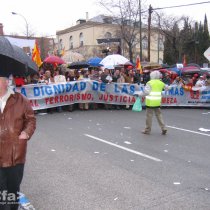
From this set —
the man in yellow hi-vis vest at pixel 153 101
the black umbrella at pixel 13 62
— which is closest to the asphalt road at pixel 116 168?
the man in yellow hi-vis vest at pixel 153 101

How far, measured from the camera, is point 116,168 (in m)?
6.71

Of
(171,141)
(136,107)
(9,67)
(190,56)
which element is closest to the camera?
(9,67)

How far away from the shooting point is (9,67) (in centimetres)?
411

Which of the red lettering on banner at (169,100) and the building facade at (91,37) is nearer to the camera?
the red lettering on banner at (169,100)

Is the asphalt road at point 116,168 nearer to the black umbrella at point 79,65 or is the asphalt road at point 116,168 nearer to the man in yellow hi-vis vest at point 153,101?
the man in yellow hi-vis vest at point 153,101

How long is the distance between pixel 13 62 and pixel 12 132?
0.75m

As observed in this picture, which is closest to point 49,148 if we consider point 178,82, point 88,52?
point 178,82

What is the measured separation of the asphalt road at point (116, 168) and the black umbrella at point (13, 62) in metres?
1.77

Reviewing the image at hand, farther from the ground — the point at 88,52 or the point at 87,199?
the point at 88,52

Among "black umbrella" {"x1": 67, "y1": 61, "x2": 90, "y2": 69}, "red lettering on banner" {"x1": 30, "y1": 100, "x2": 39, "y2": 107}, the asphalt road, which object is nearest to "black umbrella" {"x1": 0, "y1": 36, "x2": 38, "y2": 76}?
the asphalt road

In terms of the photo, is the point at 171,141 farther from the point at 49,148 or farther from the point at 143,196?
the point at 143,196

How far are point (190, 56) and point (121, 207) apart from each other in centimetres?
6132

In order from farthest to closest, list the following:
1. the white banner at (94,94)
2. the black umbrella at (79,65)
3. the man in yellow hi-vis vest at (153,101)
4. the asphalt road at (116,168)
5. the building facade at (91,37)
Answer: the building facade at (91,37) → the black umbrella at (79,65) → the white banner at (94,94) → the man in yellow hi-vis vest at (153,101) → the asphalt road at (116,168)

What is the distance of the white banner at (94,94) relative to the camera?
1511 cm
